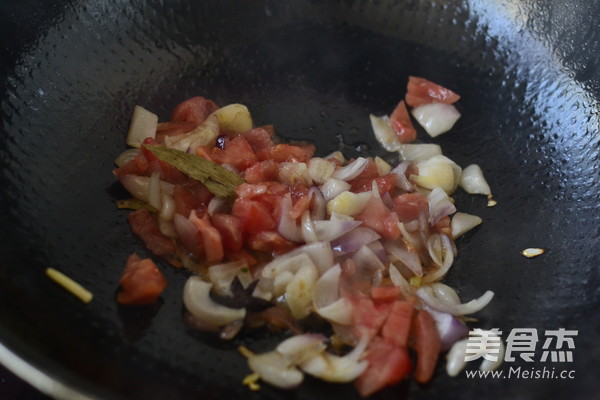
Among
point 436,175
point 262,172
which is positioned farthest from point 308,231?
point 436,175

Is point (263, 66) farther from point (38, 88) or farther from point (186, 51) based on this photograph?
point (38, 88)

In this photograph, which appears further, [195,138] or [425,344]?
[195,138]

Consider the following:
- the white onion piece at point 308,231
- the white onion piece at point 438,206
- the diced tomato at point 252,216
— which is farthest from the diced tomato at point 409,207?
the diced tomato at point 252,216

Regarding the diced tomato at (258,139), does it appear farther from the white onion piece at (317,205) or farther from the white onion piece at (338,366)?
the white onion piece at (338,366)

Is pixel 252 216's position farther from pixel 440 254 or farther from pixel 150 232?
pixel 440 254

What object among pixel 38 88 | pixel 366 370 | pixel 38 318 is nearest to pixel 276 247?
pixel 366 370

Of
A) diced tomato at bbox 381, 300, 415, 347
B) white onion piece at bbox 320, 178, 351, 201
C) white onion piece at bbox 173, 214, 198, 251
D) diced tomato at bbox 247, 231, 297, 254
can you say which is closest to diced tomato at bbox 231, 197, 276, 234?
diced tomato at bbox 247, 231, 297, 254
